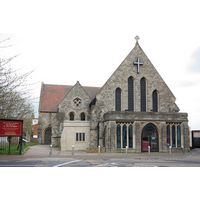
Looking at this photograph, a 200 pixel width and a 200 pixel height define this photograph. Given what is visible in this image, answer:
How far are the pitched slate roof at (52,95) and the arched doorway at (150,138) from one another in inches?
692

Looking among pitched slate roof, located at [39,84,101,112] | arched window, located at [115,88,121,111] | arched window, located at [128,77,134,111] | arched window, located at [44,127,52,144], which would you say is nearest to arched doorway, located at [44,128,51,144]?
arched window, located at [44,127,52,144]

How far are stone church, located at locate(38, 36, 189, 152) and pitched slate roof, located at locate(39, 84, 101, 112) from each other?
6.72 m

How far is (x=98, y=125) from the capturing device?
28.6 m

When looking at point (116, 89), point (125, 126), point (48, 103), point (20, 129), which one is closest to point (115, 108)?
point (116, 89)

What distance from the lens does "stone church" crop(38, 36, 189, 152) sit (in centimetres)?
2498

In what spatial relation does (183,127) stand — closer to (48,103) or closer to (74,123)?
(74,123)

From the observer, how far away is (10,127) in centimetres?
1970

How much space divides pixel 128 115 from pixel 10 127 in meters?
11.6

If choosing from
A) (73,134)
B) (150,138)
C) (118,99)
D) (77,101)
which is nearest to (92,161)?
(150,138)

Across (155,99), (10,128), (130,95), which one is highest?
(130,95)

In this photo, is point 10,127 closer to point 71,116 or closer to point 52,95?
point 71,116

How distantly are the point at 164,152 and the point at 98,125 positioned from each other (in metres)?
8.10

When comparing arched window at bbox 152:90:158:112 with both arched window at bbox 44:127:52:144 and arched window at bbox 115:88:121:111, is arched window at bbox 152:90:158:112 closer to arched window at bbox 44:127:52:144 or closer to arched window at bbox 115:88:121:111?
arched window at bbox 115:88:121:111

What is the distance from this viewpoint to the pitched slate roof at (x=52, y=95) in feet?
138
